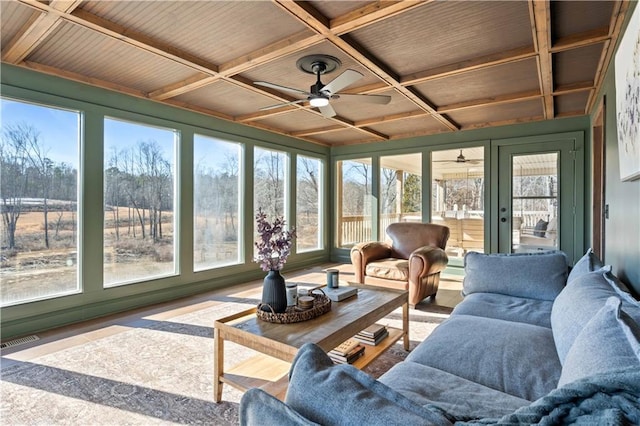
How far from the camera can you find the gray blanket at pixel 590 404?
0.55 metres

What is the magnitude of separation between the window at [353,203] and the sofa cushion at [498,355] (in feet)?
16.1

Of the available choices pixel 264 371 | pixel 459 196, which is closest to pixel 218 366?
pixel 264 371

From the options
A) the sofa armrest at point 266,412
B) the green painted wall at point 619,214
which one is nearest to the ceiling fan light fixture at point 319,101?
the green painted wall at point 619,214

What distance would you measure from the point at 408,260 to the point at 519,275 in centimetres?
170

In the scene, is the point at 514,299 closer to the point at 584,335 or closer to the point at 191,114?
the point at 584,335

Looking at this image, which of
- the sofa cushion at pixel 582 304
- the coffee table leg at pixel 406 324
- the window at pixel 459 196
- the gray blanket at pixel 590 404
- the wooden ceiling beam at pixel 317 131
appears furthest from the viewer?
the window at pixel 459 196

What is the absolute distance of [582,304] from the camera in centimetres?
141

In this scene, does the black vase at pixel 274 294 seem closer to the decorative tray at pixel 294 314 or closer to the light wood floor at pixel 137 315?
the decorative tray at pixel 294 314

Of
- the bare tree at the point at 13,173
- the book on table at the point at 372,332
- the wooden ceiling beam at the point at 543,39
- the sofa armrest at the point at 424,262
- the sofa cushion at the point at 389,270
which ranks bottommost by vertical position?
the book on table at the point at 372,332

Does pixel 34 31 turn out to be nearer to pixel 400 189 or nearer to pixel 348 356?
pixel 348 356

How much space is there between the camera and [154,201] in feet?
13.6

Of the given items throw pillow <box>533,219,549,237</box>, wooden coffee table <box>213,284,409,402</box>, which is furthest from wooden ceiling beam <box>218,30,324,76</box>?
throw pillow <box>533,219,549,237</box>

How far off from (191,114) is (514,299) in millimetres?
4239

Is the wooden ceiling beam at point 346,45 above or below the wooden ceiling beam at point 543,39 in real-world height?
above
